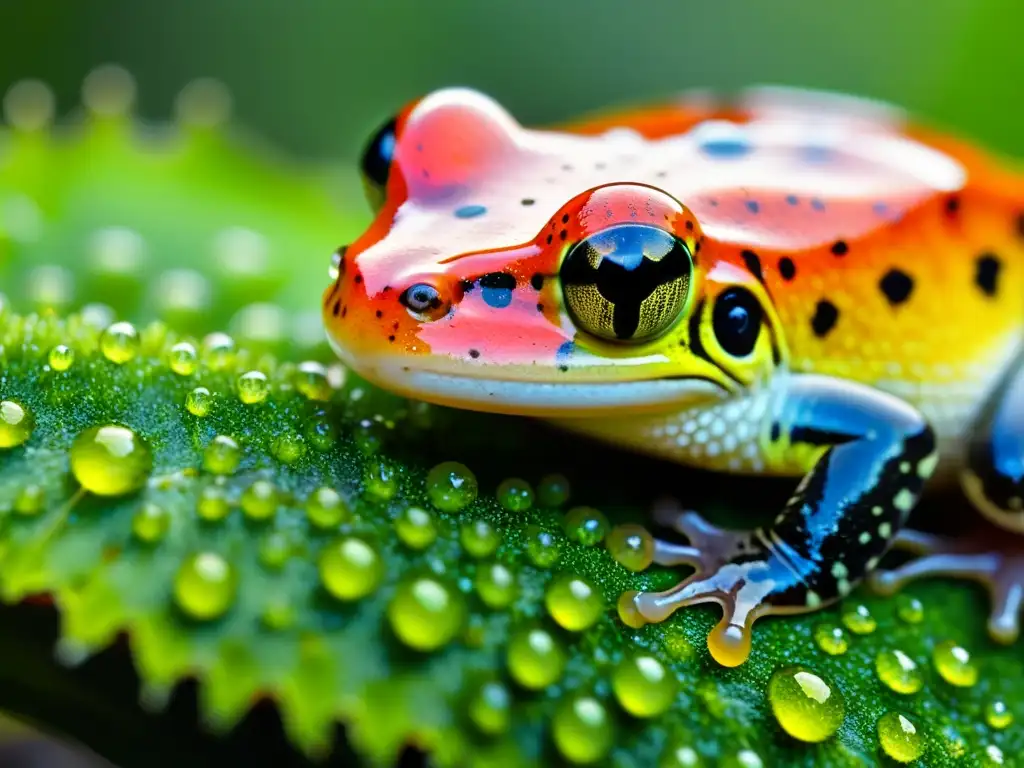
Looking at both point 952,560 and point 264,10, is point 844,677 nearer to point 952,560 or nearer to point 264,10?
point 952,560

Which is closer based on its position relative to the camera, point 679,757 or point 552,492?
point 679,757

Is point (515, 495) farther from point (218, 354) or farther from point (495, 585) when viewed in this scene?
point (218, 354)

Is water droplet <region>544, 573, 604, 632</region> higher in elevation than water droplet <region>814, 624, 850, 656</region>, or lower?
higher

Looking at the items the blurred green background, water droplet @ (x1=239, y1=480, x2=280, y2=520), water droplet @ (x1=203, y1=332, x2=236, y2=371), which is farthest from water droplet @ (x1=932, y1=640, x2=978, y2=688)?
the blurred green background

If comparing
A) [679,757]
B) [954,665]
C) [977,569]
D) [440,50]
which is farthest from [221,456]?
[440,50]

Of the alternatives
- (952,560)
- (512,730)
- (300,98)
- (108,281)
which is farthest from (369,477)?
(300,98)

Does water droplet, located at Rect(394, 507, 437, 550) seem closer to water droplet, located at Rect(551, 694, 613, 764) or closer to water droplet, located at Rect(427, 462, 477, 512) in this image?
water droplet, located at Rect(427, 462, 477, 512)

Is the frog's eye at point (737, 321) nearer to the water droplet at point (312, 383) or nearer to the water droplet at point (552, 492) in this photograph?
the water droplet at point (552, 492)
